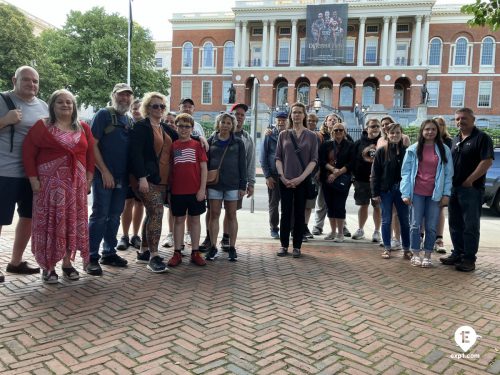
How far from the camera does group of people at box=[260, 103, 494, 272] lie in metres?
5.48

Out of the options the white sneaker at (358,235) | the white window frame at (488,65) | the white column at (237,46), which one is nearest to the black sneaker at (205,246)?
the white sneaker at (358,235)

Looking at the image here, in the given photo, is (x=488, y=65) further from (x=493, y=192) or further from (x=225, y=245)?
(x=225, y=245)

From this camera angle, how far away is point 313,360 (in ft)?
9.89

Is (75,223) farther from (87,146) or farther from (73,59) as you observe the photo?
(73,59)

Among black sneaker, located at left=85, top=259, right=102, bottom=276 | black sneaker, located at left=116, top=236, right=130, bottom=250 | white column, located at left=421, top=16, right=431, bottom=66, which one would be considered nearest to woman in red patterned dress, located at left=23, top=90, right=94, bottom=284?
black sneaker, located at left=85, top=259, right=102, bottom=276

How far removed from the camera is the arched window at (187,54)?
51.8 meters

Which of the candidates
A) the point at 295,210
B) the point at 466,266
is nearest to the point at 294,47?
the point at 295,210

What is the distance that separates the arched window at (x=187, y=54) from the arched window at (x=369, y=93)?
20412mm

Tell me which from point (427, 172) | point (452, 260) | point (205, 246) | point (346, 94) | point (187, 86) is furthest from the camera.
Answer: point (187, 86)

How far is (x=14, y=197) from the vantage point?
14.5 feet

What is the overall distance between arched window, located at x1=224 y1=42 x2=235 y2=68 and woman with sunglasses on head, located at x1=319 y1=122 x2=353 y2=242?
1813 inches

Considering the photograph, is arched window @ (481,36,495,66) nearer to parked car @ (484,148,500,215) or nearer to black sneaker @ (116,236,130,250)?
parked car @ (484,148,500,215)

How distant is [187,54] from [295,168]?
49370 millimetres

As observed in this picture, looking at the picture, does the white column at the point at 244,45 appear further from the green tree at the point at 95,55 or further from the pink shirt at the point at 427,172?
the pink shirt at the point at 427,172
